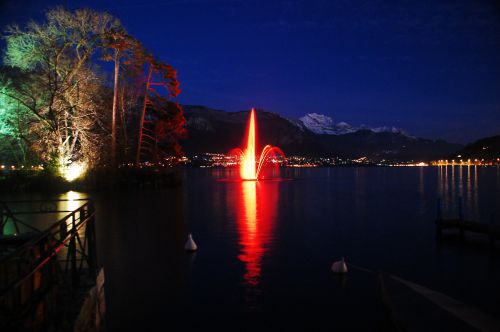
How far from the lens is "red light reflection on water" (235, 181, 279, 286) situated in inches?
695

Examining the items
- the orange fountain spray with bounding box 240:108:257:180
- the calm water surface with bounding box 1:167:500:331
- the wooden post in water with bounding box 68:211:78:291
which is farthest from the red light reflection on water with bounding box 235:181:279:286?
→ the orange fountain spray with bounding box 240:108:257:180

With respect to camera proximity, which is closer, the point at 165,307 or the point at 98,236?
the point at 165,307

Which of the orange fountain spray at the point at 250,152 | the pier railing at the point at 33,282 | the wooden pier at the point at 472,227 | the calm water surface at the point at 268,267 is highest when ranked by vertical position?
the orange fountain spray at the point at 250,152

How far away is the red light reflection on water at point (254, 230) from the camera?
17.6m

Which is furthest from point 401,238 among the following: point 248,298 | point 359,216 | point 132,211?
point 132,211

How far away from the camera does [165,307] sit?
13.0 meters

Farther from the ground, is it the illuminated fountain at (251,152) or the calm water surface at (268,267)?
the illuminated fountain at (251,152)

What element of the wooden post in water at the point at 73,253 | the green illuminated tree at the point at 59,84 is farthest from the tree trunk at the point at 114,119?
the wooden post in water at the point at 73,253

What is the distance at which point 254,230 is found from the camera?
1073 inches

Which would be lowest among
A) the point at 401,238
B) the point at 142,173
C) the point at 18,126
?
the point at 401,238

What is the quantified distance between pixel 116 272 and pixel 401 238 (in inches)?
646

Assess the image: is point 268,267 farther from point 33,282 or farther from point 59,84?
point 59,84

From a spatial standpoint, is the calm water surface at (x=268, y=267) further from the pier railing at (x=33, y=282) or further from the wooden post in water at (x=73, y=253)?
the pier railing at (x=33, y=282)

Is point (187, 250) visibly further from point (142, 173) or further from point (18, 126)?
point (142, 173)
